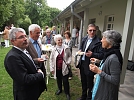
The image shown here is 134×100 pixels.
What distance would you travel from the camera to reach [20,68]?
1.41 meters

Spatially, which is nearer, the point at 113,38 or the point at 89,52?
the point at 113,38

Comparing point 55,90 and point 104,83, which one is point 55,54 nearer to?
point 55,90

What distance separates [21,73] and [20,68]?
6cm

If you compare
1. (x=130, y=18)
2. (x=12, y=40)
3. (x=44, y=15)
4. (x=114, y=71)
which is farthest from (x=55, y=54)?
(x=44, y=15)

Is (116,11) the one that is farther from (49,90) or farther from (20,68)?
(20,68)

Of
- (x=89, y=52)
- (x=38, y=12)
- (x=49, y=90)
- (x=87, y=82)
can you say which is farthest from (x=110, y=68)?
(x=38, y=12)

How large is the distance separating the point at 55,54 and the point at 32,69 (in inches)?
50.5

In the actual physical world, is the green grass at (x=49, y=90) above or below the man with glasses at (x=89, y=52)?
below

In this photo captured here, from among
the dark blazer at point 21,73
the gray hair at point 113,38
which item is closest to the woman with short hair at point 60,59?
the dark blazer at point 21,73

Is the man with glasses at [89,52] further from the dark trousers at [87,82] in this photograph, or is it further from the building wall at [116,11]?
the building wall at [116,11]

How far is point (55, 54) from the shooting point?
2850mm

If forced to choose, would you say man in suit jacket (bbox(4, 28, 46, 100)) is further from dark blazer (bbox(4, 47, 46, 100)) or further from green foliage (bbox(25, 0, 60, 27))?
green foliage (bbox(25, 0, 60, 27))

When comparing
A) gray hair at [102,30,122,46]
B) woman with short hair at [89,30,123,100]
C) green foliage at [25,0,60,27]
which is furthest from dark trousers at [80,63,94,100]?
green foliage at [25,0,60,27]

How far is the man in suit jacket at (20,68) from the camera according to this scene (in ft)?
4.58
